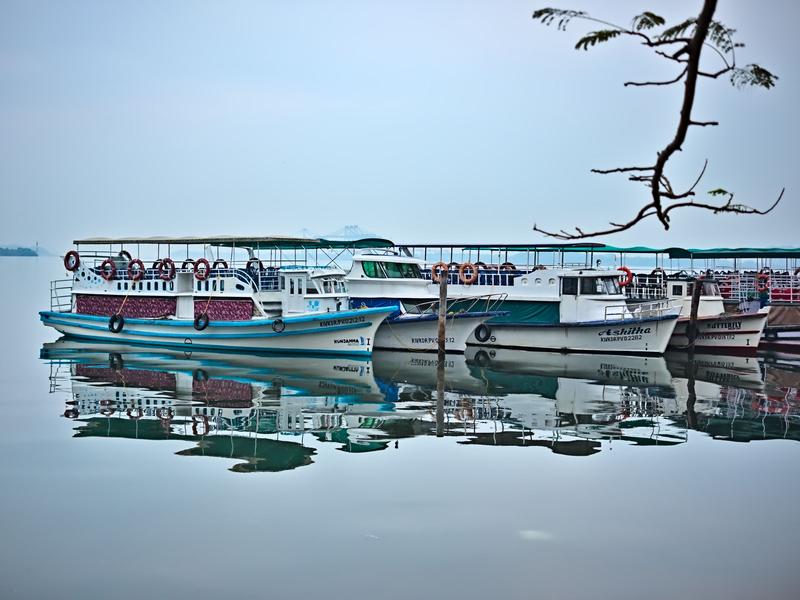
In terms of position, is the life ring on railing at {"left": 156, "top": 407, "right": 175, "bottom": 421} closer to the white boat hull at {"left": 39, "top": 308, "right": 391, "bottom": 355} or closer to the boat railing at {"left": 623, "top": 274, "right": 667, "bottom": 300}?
the white boat hull at {"left": 39, "top": 308, "right": 391, "bottom": 355}

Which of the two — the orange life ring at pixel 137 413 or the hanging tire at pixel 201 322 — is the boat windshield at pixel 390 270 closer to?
the hanging tire at pixel 201 322

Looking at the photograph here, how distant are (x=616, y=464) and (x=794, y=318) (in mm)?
25448

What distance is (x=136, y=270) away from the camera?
34000 mm

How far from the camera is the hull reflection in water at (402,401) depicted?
16.1m

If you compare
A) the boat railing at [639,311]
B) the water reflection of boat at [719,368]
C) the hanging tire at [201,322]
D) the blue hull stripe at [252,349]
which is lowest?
the water reflection of boat at [719,368]

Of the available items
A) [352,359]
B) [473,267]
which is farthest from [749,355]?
[352,359]

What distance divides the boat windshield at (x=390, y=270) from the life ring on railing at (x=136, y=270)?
894cm

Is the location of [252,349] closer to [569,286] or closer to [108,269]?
[108,269]

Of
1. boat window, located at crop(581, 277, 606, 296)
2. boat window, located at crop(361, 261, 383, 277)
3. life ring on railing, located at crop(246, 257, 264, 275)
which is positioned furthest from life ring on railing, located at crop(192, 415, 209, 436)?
boat window, located at crop(581, 277, 606, 296)

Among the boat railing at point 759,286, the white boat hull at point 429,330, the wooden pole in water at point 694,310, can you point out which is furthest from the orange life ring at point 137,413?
the boat railing at point 759,286

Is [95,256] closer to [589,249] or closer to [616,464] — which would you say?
[589,249]

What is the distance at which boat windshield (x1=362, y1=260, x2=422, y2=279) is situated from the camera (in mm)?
32594

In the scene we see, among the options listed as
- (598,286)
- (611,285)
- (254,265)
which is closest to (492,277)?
(598,286)

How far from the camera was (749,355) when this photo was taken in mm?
31781
